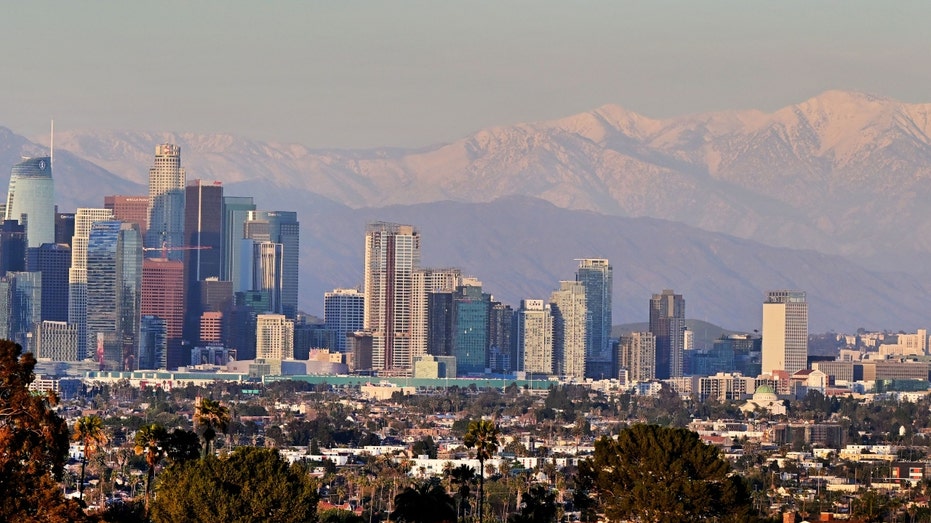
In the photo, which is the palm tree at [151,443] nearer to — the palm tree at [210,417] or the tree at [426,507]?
the palm tree at [210,417]

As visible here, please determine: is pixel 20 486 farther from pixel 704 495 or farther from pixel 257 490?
pixel 704 495

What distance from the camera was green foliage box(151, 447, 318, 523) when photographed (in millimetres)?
78500

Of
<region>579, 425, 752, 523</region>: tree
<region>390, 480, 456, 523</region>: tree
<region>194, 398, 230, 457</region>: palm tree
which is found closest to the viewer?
<region>579, 425, 752, 523</region>: tree

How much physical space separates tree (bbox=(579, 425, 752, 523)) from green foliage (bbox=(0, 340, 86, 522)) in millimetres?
23795

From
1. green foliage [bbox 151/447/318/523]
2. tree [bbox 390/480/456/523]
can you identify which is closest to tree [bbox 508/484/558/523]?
tree [bbox 390/480/456/523]

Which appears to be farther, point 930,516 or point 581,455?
point 581,455

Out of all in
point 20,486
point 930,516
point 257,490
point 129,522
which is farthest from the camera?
point 930,516

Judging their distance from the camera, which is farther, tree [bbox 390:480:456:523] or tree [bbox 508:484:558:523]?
tree [bbox 508:484:558:523]

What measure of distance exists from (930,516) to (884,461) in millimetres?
64480

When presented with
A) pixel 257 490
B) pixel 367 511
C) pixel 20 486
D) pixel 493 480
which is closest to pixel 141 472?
pixel 493 480

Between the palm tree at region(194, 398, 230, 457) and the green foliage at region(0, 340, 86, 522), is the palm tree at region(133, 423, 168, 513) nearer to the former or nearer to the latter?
the palm tree at region(194, 398, 230, 457)

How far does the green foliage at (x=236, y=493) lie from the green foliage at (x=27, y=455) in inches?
622

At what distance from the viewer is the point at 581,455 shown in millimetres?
180500

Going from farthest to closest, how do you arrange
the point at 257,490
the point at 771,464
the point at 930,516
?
the point at 771,464, the point at 930,516, the point at 257,490
